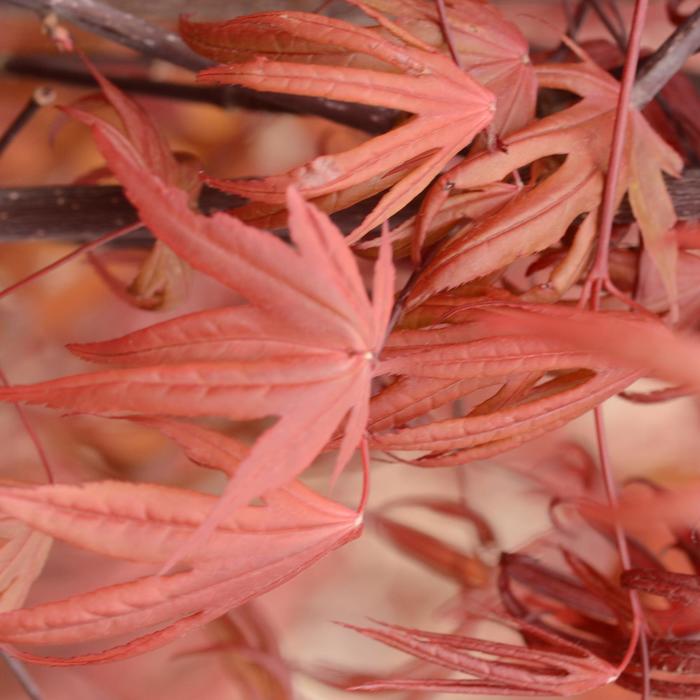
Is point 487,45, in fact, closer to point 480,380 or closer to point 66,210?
point 480,380

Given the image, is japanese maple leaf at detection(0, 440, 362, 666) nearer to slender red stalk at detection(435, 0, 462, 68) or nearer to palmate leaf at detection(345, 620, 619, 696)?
palmate leaf at detection(345, 620, 619, 696)

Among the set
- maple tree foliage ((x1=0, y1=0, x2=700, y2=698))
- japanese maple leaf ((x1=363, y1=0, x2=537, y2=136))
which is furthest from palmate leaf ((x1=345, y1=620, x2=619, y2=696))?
Answer: japanese maple leaf ((x1=363, y1=0, x2=537, y2=136))

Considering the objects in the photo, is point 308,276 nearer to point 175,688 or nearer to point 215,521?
point 215,521

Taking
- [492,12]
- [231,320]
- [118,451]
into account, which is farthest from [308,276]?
[118,451]

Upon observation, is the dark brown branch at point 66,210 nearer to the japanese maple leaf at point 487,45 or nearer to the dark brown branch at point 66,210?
the dark brown branch at point 66,210

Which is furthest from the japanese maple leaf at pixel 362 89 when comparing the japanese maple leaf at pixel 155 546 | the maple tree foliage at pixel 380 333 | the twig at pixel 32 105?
the twig at pixel 32 105

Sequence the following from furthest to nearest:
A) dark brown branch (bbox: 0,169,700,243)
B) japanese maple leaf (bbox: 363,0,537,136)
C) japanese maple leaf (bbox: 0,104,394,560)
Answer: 1. dark brown branch (bbox: 0,169,700,243)
2. japanese maple leaf (bbox: 363,0,537,136)
3. japanese maple leaf (bbox: 0,104,394,560)
